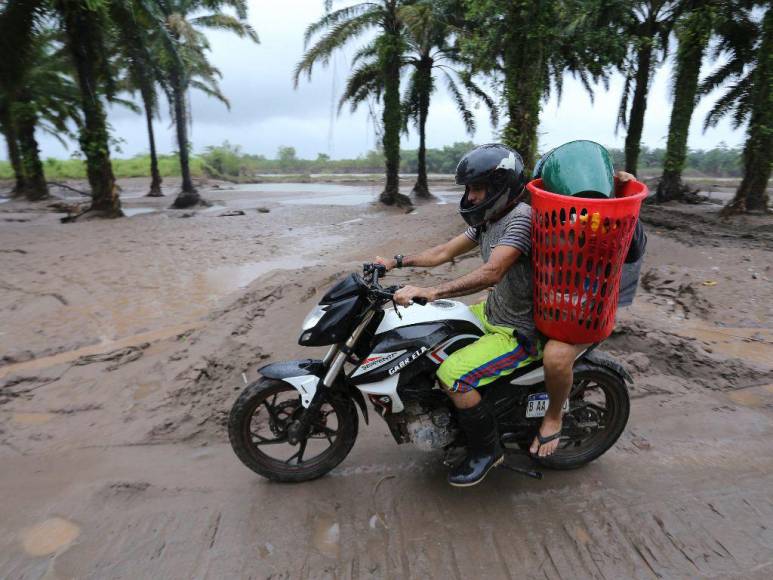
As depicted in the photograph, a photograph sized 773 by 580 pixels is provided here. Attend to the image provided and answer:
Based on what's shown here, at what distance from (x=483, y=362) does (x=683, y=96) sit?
50.1 ft

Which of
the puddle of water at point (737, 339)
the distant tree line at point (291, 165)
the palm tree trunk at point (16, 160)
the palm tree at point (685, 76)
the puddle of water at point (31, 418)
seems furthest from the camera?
the distant tree line at point (291, 165)

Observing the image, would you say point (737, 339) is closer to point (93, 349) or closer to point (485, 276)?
point (485, 276)

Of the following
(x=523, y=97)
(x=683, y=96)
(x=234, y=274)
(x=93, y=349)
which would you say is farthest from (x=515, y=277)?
(x=683, y=96)

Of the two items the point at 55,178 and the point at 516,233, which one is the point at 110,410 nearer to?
the point at 516,233

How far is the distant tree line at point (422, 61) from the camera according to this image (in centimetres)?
953

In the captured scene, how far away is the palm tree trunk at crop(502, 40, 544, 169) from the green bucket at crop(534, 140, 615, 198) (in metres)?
6.80

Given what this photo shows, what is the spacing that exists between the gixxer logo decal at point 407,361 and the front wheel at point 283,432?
430 millimetres

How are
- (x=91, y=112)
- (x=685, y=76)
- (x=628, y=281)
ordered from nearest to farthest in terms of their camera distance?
(x=628, y=281), (x=685, y=76), (x=91, y=112)

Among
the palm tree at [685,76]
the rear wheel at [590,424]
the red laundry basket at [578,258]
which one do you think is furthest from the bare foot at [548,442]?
the palm tree at [685,76]

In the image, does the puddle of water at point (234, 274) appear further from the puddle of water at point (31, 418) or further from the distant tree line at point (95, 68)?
the distant tree line at point (95, 68)

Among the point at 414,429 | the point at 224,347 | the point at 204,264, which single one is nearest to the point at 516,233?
the point at 414,429

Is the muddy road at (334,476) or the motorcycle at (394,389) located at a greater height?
the motorcycle at (394,389)

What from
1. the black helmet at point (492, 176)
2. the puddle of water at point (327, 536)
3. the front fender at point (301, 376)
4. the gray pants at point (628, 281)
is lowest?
the puddle of water at point (327, 536)

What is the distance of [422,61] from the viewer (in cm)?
1978
